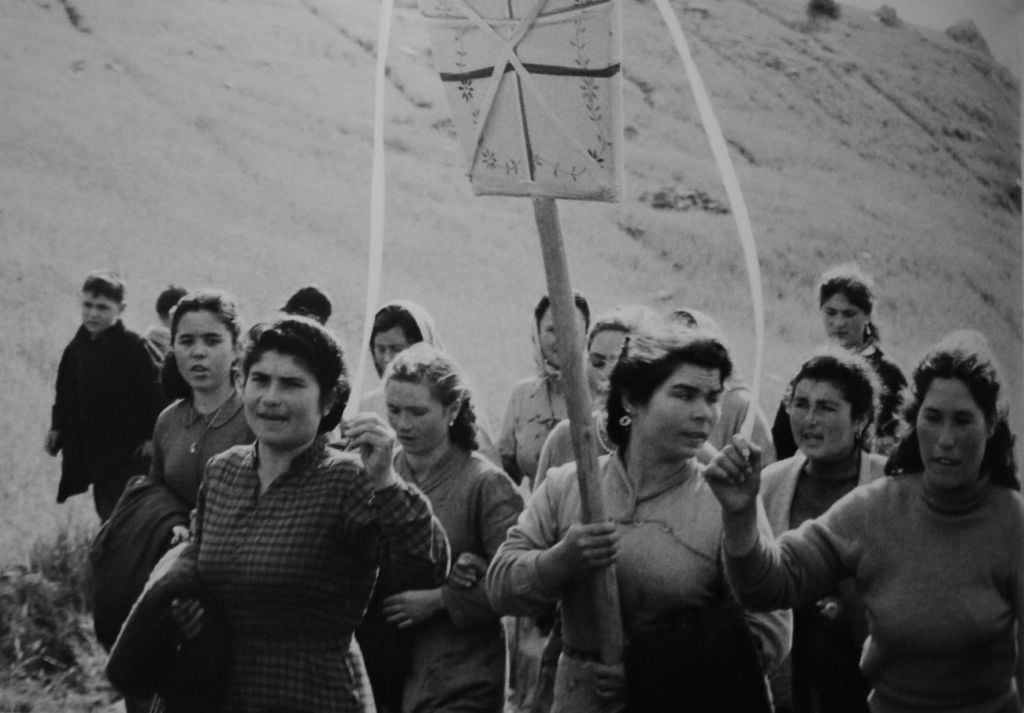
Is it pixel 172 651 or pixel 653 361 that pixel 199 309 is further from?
pixel 653 361

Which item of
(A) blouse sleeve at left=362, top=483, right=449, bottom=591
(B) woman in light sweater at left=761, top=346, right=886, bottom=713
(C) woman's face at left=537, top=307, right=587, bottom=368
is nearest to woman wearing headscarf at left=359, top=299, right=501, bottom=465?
(C) woman's face at left=537, top=307, right=587, bottom=368

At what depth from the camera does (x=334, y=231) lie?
188 inches

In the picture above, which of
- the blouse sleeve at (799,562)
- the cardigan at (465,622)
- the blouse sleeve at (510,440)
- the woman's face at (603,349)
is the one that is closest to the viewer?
the blouse sleeve at (799,562)

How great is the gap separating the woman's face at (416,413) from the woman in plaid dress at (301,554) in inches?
20.2

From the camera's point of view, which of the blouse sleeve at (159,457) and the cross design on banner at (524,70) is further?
the blouse sleeve at (159,457)

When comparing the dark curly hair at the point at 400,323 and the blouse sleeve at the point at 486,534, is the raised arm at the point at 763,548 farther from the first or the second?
the dark curly hair at the point at 400,323

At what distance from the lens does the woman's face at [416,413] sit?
134 inches

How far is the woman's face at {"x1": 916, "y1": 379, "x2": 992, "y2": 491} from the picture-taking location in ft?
9.22

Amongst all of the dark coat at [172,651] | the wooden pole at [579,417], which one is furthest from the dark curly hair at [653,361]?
the dark coat at [172,651]

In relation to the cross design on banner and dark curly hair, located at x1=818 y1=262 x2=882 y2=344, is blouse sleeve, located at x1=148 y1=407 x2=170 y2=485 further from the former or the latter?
dark curly hair, located at x1=818 y1=262 x2=882 y2=344

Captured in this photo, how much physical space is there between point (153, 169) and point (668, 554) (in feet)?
8.28

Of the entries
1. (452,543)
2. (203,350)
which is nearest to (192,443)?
(203,350)

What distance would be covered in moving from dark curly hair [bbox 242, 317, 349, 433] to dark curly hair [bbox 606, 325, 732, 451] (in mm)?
555

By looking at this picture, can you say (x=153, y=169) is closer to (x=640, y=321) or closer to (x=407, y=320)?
(x=407, y=320)
